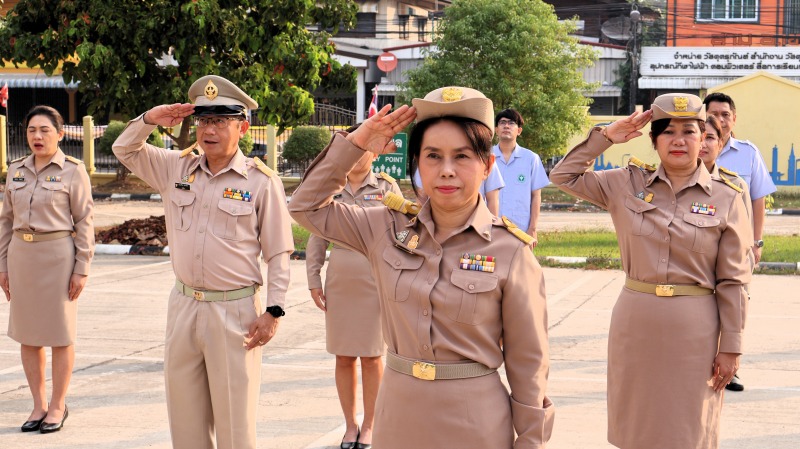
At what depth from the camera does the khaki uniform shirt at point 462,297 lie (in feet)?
11.2

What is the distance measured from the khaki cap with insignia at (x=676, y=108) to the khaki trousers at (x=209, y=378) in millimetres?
2207

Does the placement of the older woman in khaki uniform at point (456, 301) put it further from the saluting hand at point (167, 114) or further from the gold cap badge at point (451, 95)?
the saluting hand at point (167, 114)

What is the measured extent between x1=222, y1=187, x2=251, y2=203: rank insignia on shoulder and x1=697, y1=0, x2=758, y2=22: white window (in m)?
36.2

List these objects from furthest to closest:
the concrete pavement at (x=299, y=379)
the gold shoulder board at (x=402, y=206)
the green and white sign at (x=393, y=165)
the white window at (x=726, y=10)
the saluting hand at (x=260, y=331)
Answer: the white window at (x=726, y=10) < the green and white sign at (x=393, y=165) < the concrete pavement at (x=299, y=379) < the saluting hand at (x=260, y=331) < the gold shoulder board at (x=402, y=206)

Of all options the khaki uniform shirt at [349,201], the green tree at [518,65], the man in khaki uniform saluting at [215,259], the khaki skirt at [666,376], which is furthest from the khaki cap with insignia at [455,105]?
the green tree at [518,65]

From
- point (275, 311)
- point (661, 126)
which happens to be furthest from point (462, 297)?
point (661, 126)

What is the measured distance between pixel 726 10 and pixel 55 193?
3584 cm

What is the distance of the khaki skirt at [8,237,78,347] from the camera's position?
6.79 m

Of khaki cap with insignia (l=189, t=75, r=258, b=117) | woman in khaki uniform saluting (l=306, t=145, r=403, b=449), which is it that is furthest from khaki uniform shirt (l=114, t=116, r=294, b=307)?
woman in khaki uniform saluting (l=306, t=145, r=403, b=449)

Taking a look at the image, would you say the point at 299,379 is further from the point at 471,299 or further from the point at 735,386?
the point at 471,299

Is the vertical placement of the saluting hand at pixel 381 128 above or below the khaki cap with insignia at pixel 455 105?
below

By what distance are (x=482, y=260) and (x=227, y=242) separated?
2.10 meters

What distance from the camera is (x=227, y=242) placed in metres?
5.24

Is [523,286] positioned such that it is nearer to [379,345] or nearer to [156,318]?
[379,345]
